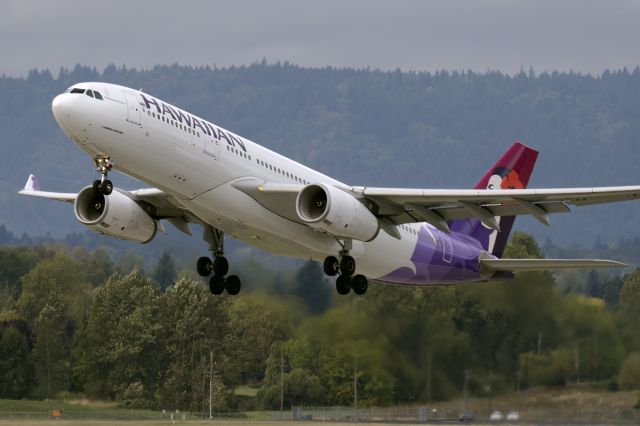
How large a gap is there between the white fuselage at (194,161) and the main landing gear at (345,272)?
0.40 meters

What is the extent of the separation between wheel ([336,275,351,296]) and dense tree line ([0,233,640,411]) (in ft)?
10.7

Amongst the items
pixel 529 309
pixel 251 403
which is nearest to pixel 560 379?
pixel 529 309

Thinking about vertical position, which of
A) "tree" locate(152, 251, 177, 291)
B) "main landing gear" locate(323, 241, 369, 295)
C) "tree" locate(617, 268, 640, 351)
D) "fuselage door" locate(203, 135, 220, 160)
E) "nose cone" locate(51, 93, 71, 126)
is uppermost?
"tree" locate(152, 251, 177, 291)

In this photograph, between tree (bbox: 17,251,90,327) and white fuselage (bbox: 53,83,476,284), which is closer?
white fuselage (bbox: 53,83,476,284)

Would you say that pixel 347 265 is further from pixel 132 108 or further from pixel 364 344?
pixel 132 108

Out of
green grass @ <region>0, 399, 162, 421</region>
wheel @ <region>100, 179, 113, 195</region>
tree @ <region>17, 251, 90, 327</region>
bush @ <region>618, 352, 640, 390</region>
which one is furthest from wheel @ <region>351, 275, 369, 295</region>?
tree @ <region>17, 251, 90, 327</region>

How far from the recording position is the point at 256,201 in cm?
3725

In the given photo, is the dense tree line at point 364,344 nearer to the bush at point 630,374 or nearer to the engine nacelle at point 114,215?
the bush at point 630,374

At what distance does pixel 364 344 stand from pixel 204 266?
5547 mm

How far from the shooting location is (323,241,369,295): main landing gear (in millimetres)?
39062

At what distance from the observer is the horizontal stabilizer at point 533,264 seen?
40.1 meters

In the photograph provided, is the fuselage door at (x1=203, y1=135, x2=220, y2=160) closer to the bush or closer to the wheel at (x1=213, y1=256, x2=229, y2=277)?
the wheel at (x1=213, y1=256, x2=229, y2=277)

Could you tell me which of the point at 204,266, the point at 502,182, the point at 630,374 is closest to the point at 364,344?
the point at 204,266

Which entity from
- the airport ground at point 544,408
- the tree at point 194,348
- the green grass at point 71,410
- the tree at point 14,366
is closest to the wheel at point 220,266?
the airport ground at point 544,408
